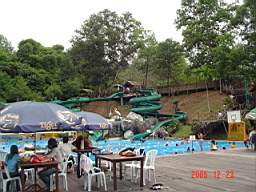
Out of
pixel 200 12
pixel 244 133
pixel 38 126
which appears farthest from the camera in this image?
pixel 200 12

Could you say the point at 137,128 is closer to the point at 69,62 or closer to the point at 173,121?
the point at 173,121

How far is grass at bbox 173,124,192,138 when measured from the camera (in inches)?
1135

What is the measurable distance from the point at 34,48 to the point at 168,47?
19900 millimetres

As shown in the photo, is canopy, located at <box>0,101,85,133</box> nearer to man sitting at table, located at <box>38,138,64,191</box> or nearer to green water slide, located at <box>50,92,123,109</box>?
man sitting at table, located at <box>38,138,64,191</box>

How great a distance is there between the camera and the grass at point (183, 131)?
2882cm

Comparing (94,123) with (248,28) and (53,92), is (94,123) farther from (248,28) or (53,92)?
(53,92)

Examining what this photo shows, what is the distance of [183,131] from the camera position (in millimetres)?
30312

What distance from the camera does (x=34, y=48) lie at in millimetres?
48938

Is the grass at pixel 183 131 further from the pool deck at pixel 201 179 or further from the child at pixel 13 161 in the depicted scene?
the child at pixel 13 161

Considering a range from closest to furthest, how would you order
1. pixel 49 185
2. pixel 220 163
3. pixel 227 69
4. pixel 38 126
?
pixel 38 126
pixel 49 185
pixel 220 163
pixel 227 69

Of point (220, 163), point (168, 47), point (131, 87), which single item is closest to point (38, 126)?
point (220, 163)

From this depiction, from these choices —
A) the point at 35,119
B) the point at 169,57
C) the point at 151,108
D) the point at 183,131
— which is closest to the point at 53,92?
the point at 151,108
